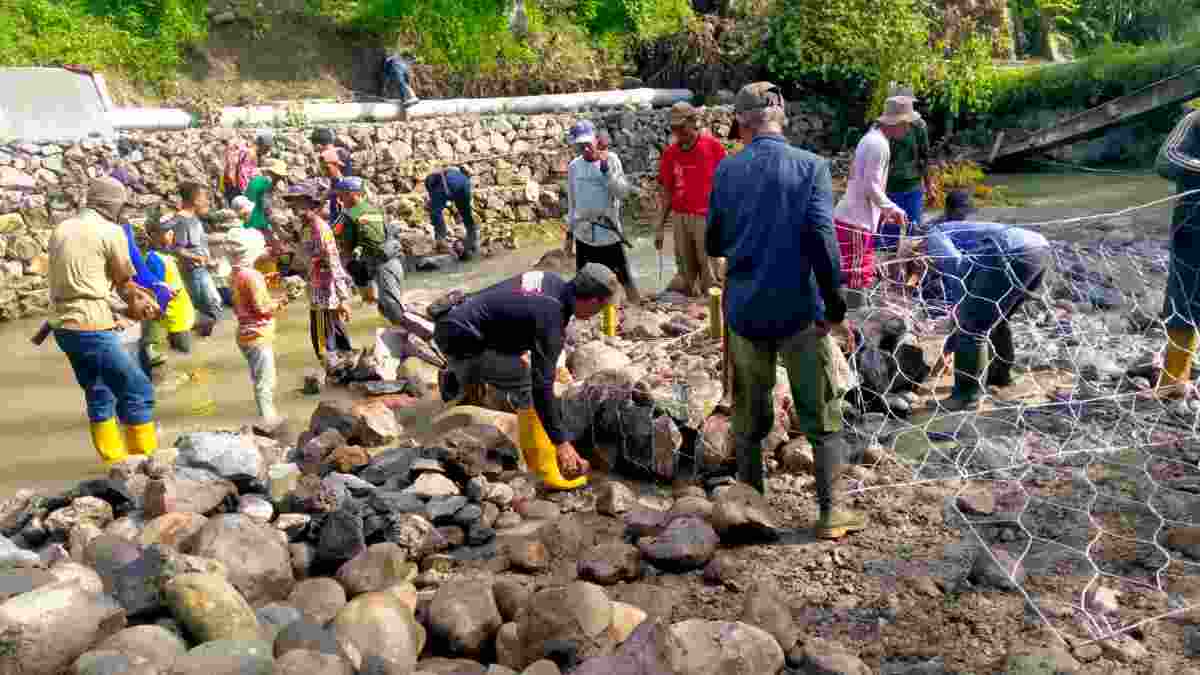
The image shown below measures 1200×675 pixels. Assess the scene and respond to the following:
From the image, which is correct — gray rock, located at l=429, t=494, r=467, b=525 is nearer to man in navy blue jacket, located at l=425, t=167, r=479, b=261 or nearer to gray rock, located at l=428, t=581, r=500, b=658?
gray rock, located at l=428, t=581, r=500, b=658

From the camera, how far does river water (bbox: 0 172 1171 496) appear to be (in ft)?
19.0

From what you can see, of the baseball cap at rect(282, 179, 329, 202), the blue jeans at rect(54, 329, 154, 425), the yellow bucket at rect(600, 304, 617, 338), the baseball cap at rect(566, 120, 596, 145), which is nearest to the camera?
the blue jeans at rect(54, 329, 154, 425)

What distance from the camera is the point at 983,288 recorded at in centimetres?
491

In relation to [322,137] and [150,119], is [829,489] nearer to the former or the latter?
[322,137]

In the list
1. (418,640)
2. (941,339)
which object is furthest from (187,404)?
(941,339)

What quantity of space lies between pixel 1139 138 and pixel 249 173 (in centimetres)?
1471

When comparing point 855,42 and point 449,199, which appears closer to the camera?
point 449,199

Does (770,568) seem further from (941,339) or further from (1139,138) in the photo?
(1139,138)

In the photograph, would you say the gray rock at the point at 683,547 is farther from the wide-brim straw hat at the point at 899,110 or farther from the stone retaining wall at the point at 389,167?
the stone retaining wall at the point at 389,167

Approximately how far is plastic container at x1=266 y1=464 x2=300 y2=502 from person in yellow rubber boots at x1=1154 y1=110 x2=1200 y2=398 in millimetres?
4332

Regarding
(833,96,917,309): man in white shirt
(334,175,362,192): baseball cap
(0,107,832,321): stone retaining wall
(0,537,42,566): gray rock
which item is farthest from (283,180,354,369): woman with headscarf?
(833,96,917,309): man in white shirt

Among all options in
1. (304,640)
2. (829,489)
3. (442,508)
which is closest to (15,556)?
(442,508)

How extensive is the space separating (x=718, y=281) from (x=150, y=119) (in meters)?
8.81

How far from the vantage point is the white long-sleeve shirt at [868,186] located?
5375 millimetres
